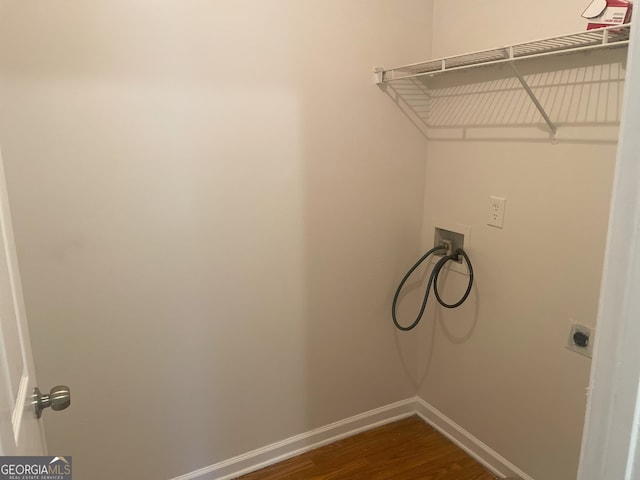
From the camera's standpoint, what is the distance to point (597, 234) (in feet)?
A: 4.99

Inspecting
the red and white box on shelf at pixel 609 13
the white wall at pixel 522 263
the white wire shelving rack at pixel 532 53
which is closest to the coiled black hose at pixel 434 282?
the white wall at pixel 522 263

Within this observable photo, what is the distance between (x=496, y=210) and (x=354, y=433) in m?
1.31

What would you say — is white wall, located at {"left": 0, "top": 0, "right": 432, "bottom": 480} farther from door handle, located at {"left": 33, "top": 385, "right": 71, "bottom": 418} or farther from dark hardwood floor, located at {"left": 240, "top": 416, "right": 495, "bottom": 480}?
door handle, located at {"left": 33, "top": 385, "right": 71, "bottom": 418}

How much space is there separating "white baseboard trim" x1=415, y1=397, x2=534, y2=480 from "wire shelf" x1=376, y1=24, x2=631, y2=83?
1649mm

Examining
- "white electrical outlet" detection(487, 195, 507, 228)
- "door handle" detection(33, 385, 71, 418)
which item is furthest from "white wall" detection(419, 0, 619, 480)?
"door handle" detection(33, 385, 71, 418)

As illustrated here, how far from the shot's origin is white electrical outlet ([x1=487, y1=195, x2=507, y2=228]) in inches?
72.5

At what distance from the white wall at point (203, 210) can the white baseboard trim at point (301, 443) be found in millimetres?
46

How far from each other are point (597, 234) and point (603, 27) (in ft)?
2.13

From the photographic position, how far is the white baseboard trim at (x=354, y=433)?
1.97 m

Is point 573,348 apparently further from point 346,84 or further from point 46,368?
point 46,368

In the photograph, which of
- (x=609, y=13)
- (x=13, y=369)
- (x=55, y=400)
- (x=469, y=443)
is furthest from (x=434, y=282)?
(x=13, y=369)

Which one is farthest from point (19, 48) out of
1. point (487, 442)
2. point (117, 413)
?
point (487, 442)

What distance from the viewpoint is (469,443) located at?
2.14 metres

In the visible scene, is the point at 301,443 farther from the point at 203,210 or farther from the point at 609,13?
the point at 609,13
